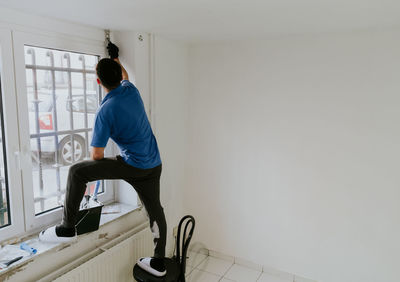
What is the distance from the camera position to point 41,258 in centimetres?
197

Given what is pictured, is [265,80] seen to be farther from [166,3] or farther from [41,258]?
[41,258]

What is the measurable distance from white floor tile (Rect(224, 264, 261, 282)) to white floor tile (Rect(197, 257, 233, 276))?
57 millimetres

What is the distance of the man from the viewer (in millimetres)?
1990

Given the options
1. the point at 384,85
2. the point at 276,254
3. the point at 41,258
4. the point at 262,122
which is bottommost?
the point at 276,254

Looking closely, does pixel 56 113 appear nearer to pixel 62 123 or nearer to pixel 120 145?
pixel 62 123

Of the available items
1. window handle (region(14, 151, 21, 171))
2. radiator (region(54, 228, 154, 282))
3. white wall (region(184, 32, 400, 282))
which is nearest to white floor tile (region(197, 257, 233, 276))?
white wall (region(184, 32, 400, 282))

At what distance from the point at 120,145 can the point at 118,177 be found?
218mm

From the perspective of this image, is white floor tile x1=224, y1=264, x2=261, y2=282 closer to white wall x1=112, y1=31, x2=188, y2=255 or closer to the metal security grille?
white wall x1=112, y1=31, x2=188, y2=255

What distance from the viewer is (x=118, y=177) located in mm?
2146

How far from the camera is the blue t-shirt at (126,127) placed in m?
1.98

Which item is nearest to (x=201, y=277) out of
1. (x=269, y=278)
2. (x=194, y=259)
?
(x=194, y=259)

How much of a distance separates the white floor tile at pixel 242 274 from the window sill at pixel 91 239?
1.02 meters

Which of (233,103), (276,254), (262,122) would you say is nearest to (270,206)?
(276,254)

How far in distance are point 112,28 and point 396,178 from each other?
253cm
